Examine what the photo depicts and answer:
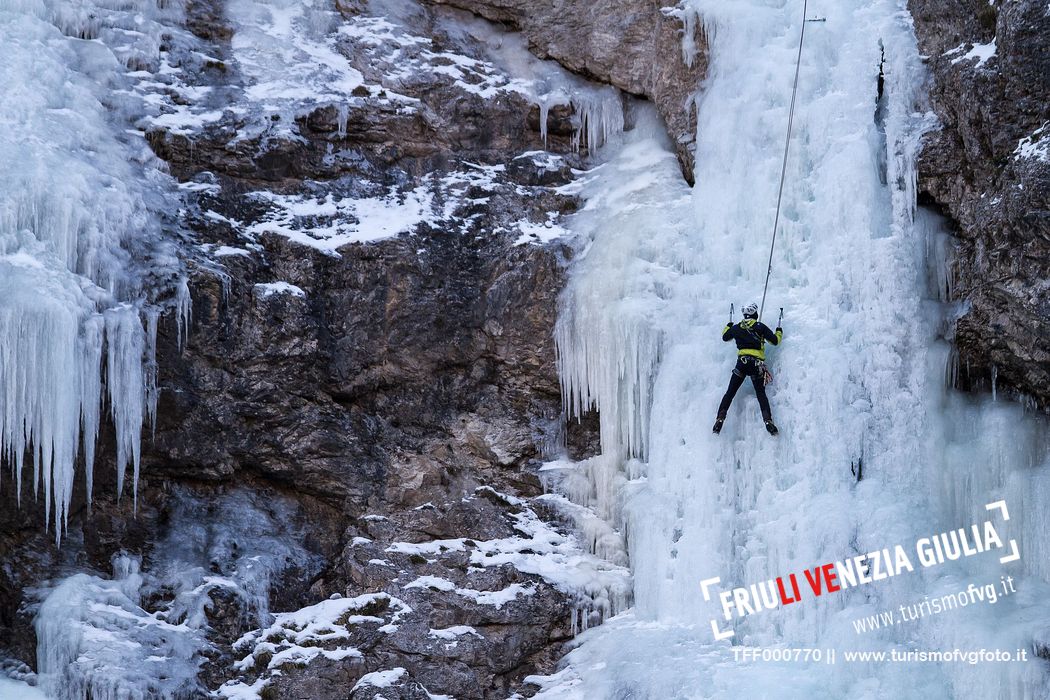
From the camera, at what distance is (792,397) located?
1274 centimetres

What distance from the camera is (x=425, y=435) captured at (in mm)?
14305

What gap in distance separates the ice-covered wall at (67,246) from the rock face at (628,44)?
4.44 meters

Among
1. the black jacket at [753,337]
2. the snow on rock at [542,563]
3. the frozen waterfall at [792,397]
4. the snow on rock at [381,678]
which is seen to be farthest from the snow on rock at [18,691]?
the black jacket at [753,337]

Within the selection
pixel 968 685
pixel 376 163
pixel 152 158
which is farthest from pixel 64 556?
pixel 968 685

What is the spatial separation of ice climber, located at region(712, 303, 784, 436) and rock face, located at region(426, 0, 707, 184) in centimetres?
287

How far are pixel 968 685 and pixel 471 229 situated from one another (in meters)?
7.28

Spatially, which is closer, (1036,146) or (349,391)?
(1036,146)

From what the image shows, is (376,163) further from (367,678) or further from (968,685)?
(968,685)

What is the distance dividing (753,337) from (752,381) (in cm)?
44

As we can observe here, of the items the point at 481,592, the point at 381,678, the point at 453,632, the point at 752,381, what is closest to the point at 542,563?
the point at 481,592

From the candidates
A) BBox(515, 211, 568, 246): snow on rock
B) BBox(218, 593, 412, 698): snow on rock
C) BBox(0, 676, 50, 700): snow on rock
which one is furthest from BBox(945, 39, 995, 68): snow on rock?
BBox(0, 676, 50, 700): snow on rock

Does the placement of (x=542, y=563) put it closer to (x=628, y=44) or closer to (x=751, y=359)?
(x=751, y=359)

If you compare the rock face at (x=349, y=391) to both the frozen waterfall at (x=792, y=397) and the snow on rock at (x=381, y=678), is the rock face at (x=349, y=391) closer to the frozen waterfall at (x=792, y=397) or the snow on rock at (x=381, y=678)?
the snow on rock at (x=381, y=678)

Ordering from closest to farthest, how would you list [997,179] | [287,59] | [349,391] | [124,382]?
[997,179]
[124,382]
[349,391]
[287,59]
